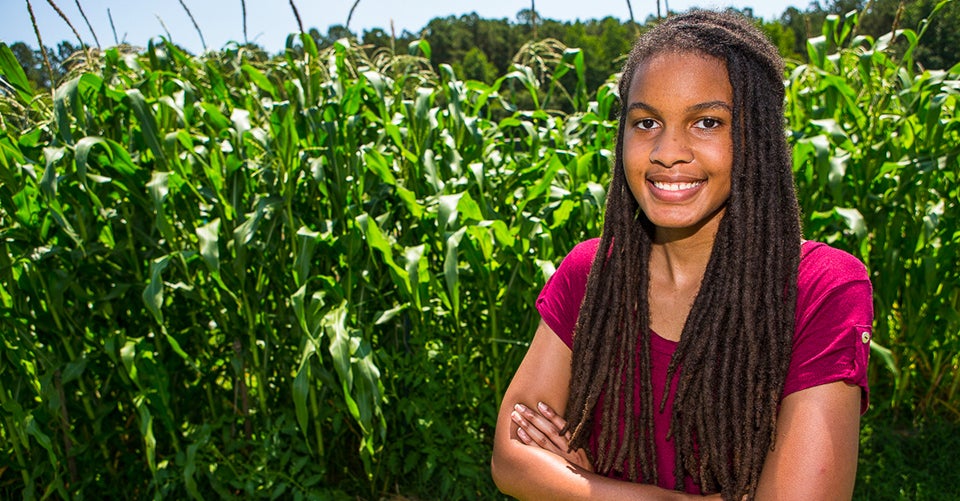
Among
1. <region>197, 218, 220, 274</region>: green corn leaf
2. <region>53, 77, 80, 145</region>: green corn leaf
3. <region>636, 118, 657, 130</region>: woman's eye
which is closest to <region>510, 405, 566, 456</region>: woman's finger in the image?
<region>636, 118, 657, 130</region>: woman's eye

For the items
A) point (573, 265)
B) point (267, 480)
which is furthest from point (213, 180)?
point (573, 265)

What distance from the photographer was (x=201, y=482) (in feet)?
9.04

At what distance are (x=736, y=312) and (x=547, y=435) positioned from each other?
16.7 inches

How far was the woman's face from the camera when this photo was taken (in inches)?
51.3

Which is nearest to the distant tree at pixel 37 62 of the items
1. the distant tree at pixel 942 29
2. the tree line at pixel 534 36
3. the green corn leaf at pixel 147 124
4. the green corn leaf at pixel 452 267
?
the tree line at pixel 534 36

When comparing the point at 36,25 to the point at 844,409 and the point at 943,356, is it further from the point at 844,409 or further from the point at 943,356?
the point at 943,356

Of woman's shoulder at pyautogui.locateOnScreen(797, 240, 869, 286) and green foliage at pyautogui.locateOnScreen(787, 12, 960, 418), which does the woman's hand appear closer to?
woman's shoulder at pyautogui.locateOnScreen(797, 240, 869, 286)

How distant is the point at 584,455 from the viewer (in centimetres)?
154

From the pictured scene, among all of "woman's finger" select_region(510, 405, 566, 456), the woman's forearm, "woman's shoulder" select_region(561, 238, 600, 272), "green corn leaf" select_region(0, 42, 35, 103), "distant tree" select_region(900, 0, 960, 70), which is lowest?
the woman's forearm

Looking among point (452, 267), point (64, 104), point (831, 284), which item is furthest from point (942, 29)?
point (64, 104)

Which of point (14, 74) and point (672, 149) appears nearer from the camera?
point (672, 149)

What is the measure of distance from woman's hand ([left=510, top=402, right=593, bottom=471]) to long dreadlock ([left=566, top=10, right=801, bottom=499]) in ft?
0.31

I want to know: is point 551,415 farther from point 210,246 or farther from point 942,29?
point 942,29

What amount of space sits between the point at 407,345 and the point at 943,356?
6.76ft
